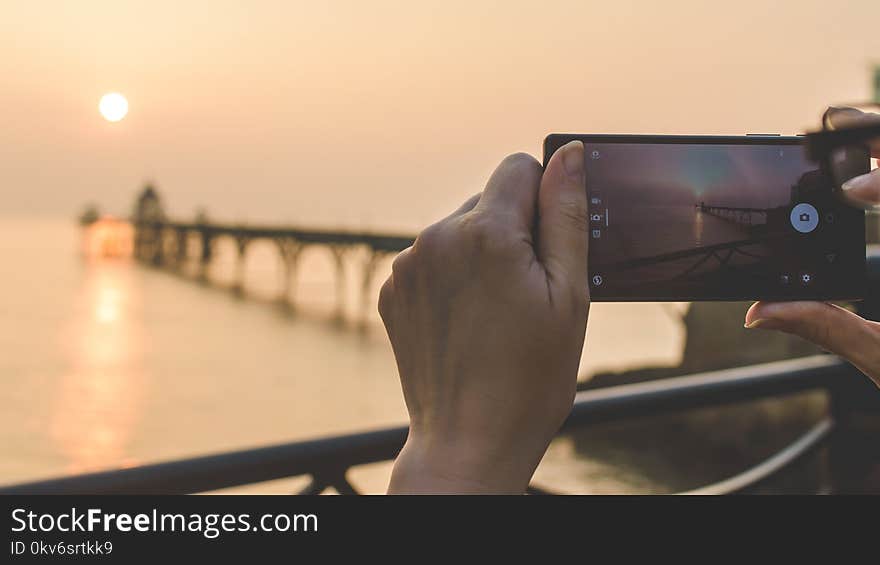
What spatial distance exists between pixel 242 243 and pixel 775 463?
188 ft

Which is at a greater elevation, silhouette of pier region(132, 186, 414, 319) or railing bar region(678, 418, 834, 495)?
railing bar region(678, 418, 834, 495)

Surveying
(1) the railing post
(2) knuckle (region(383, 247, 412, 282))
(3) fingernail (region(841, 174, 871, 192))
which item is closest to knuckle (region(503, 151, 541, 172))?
(2) knuckle (region(383, 247, 412, 282))

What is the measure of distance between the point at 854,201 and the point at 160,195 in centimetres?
8651

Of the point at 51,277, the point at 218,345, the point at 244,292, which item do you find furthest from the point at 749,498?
the point at 51,277

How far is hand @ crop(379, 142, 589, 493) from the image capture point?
0.63m

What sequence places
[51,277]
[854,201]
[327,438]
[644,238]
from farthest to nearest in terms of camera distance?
1. [51,277]
2. [327,438]
3. [644,238]
4. [854,201]

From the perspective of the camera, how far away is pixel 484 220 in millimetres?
647

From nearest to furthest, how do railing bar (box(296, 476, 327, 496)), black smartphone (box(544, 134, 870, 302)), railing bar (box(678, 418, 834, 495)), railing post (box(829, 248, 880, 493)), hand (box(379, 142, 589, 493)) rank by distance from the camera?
hand (box(379, 142, 589, 493)) → black smartphone (box(544, 134, 870, 302)) → railing bar (box(296, 476, 327, 496)) → railing bar (box(678, 418, 834, 495)) → railing post (box(829, 248, 880, 493))

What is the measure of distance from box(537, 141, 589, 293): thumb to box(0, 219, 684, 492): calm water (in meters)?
10.6

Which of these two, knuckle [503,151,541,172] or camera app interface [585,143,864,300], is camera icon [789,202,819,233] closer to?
camera app interface [585,143,864,300]

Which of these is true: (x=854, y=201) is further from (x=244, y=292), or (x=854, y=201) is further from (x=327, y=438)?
(x=244, y=292)

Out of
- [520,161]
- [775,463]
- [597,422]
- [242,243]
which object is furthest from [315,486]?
[242,243]

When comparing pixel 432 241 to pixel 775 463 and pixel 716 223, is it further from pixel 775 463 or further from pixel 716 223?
pixel 775 463

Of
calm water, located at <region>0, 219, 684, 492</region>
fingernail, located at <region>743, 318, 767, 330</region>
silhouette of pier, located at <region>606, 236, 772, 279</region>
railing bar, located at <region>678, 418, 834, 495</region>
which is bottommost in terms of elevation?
calm water, located at <region>0, 219, 684, 492</region>
